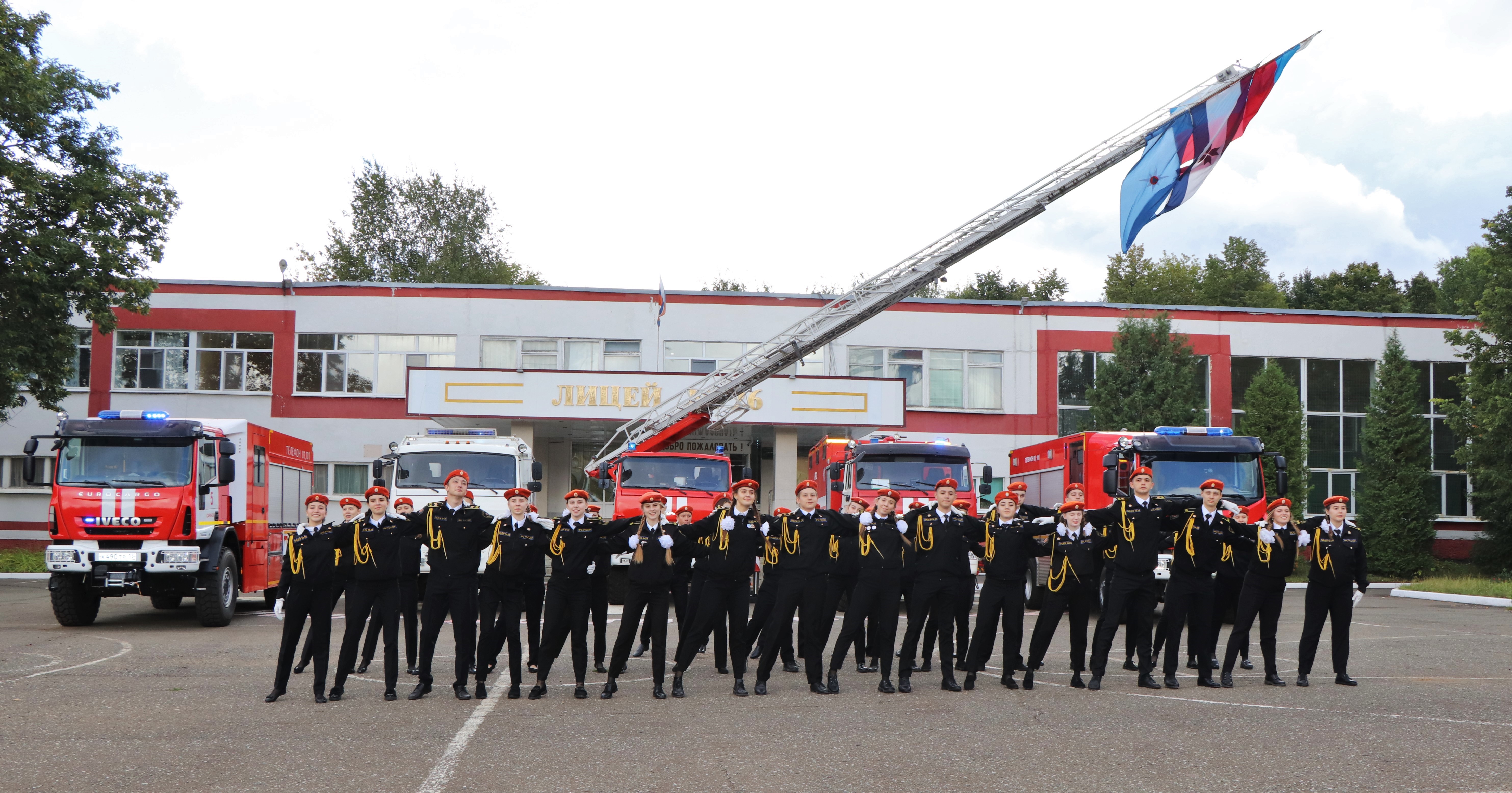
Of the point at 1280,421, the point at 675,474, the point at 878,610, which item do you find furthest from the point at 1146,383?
the point at 878,610

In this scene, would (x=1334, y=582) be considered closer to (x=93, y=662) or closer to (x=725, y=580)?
(x=725, y=580)

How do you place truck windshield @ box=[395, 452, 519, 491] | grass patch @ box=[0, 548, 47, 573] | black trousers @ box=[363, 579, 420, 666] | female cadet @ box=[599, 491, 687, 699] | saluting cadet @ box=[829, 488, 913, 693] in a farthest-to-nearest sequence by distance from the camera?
1. grass patch @ box=[0, 548, 47, 573]
2. truck windshield @ box=[395, 452, 519, 491]
3. saluting cadet @ box=[829, 488, 913, 693]
4. black trousers @ box=[363, 579, 420, 666]
5. female cadet @ box=[599, 491, 687, 699]

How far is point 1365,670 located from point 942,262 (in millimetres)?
11110

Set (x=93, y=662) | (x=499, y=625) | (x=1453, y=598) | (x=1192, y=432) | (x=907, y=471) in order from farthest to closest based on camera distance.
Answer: (x=1453, y=598), (x=907, y=471), (x=1192, y=432), (x=93, y=662), (x=499, y=625)

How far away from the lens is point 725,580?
10.8 meters

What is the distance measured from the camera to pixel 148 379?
35.5 m

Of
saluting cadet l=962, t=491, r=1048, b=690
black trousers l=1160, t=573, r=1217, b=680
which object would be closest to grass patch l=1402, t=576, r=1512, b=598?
black trousers l=1160, t=573, r=1217, b=680

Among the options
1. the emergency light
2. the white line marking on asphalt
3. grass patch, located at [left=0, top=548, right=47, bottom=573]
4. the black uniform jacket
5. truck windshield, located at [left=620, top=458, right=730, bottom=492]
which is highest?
the emergency light

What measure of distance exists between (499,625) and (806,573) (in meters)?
2.76

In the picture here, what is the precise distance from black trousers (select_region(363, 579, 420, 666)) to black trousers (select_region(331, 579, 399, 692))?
12 centimetres

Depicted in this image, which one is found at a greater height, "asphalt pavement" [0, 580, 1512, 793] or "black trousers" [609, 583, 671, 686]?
"black trousers" [609, 583, 671, 686]

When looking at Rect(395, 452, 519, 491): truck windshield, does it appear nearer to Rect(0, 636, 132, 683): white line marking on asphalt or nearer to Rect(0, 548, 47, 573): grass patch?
Rect(0, 636, 132, 683): white line marking on asphalt

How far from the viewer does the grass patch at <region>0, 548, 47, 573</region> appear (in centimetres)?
2912

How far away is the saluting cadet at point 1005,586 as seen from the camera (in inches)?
432
